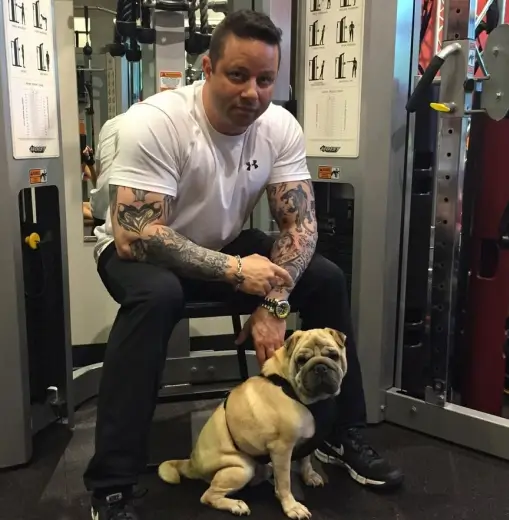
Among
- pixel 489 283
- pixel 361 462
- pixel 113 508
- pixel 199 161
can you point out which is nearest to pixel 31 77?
pixel 199 161

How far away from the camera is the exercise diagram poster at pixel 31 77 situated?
150cm

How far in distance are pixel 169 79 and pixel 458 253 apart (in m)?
0.99

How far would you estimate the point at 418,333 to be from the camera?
190 centimetres

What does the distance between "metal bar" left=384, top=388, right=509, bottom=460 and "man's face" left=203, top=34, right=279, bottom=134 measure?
97 centimetres

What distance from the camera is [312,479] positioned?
4.96ft

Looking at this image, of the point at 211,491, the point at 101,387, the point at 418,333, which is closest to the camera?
the point at 101,387

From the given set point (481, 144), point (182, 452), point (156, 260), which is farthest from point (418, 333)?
point (156, 260)

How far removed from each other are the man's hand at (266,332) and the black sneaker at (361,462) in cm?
33

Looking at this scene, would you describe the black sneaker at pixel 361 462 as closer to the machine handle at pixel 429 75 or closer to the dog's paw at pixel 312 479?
the dog's paw at pixel 312 479

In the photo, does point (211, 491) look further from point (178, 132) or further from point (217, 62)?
point (217, 62)

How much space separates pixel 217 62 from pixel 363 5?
0.56 metres

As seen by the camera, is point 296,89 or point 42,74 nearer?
point 42,74

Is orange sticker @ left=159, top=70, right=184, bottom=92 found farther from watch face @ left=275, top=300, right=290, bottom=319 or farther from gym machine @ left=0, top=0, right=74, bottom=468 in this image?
watch face @ left=275, top=300, right=290, bottom=319

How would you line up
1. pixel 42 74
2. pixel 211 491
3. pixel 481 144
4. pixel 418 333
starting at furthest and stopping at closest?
pixel 418 333 < pixel 481 144 < pixel 42 74 < pixel 211 491
